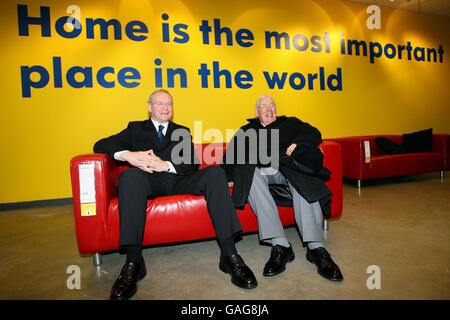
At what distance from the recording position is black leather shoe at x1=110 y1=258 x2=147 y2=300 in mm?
1388

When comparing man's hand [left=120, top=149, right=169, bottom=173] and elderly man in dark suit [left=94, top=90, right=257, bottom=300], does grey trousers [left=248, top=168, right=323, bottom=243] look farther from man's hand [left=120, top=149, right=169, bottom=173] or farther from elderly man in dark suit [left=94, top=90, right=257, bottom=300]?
man's hand [left=120, top=149, right=169, bottom=173]

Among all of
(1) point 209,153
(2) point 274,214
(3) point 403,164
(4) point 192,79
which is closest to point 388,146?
(3) point 403,164

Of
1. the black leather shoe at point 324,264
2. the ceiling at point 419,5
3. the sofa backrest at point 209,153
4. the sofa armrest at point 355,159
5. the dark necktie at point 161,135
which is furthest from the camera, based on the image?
the ceiling at point 419,5

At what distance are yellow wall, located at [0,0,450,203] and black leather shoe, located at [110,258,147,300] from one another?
255cm

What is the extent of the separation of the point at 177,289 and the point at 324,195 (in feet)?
3.51

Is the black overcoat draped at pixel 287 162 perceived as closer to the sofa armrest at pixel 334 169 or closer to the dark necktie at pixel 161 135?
the sofa armrest at pixel 334 169

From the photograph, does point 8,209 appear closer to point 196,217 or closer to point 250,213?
point 196,217

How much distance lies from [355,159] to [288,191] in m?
2.35

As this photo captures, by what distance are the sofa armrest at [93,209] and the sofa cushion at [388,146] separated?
4.10 m

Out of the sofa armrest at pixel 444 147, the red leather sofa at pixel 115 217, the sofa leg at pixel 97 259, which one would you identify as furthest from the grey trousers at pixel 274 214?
the sofa armrest at pixel 444 147

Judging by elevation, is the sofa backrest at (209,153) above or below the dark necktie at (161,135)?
below

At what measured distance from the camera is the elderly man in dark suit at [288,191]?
1.68 metres

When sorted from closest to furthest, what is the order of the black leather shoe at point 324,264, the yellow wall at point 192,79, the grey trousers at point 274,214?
1. the black leather shoe at point 324,264
2. the grey trousers at point 274,214
3. the yellow wall at point 192,79
